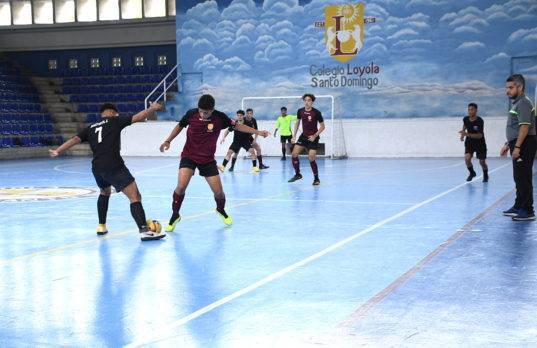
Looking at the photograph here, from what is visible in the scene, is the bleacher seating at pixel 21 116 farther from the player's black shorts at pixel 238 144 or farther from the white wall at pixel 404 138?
the player's black shorts at pixel 238 144

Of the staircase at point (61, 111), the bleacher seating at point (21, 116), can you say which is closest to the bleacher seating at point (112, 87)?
the staircase at point (61, 111)

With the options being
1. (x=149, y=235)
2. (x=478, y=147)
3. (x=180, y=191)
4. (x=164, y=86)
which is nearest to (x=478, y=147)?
(x=478, y=147)

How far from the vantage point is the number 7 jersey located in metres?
9.28

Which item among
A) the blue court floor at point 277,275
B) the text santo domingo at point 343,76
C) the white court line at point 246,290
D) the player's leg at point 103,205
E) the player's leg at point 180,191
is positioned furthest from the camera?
the text santo domingo at point 343,76

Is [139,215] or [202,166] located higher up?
[202,166]

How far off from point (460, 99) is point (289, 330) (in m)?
26.1

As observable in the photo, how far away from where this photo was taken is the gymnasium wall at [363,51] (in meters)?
29.1

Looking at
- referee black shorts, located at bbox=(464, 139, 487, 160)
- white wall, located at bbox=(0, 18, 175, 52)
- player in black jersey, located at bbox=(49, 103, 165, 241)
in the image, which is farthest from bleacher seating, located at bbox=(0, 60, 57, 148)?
player in black jersey, located at bbox=(49, 103, 165, 241)

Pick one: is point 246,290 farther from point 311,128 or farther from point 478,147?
point 478,147

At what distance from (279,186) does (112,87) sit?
23.8m

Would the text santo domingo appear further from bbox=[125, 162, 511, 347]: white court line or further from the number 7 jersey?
the number 7 jersey

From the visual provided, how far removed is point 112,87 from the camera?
124 feet

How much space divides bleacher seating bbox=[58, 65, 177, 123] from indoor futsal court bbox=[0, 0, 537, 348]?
4.8 inches

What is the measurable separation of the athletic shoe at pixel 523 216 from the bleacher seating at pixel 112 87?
2748cm
